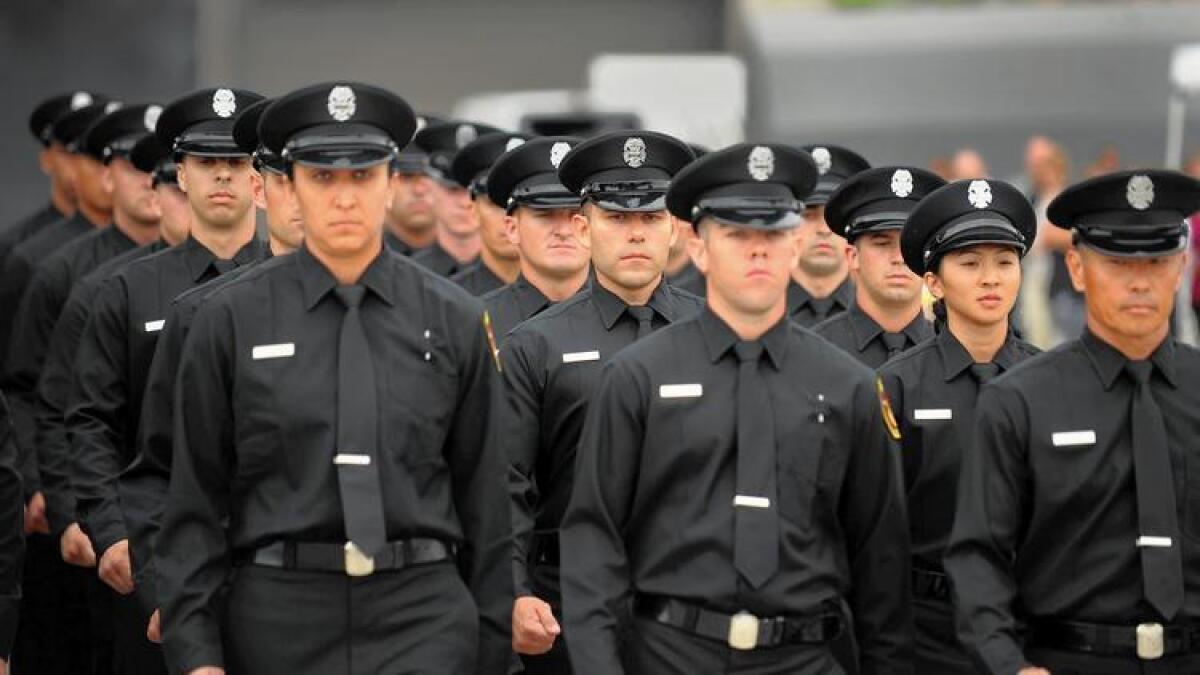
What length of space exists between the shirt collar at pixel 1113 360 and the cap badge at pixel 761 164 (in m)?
1.01

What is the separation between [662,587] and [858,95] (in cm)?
1979

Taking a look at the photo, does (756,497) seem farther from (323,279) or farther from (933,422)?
(933,422)

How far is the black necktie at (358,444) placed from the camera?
305 inches

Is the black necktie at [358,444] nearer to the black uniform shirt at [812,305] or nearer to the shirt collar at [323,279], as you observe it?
the shirt collar at [323,279]

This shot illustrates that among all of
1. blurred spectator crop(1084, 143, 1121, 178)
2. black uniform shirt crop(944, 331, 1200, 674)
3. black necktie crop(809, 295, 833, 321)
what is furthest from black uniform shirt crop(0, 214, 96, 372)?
blurred spectator crop(1084, 143, 1121, 178)

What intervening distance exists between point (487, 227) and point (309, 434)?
15.1ft

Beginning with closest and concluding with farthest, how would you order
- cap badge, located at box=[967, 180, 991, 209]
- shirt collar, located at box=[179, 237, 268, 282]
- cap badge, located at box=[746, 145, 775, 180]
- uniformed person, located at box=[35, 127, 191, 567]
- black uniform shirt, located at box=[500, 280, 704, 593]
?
cap badge, located at box=[746, 145, 775, 180] < cap badge, located at box=[967, 180, 991, 209] < black uniform shirt, located at box=[500, 280, 704, 593] < shirt collar, located at box=[179, 237, 268, 282] < uniformed person, located at box=[35, 127, 191, 567]

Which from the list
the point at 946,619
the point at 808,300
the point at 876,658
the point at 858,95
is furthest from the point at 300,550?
the point at 858,95

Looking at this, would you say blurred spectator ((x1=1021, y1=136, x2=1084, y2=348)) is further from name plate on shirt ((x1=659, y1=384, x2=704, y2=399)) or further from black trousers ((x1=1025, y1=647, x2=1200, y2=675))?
name plate on shirt ((x1=659, y1=384, x2=704, y2=399))

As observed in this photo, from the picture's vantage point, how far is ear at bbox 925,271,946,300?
9672 mm

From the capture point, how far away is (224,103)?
10.6 metres

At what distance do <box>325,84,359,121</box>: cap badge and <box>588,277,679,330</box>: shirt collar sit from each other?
7.06ft

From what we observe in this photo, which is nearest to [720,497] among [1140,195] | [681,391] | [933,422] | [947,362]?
[681,391]

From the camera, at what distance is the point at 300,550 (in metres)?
7.83
